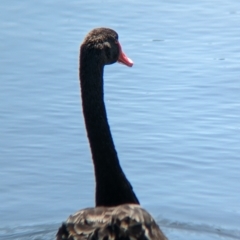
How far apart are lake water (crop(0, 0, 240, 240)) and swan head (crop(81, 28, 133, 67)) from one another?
1161 millimetres

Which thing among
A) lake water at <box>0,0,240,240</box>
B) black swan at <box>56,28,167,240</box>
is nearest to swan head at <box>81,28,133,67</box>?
black swan at <box>56,28,167,240</box>

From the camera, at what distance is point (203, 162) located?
8.61 metres

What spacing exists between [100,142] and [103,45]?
60cm

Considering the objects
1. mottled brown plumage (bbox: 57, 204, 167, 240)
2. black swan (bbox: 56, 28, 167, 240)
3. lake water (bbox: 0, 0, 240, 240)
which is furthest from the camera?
lake water (bbox: 0, 0, 240, 240)

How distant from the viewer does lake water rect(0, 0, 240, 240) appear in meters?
8.02

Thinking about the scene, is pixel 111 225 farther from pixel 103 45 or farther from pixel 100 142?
pixel 103 45

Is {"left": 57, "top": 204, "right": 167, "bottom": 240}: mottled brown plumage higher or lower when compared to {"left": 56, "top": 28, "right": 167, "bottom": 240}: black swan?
lower

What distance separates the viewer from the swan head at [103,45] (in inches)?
281

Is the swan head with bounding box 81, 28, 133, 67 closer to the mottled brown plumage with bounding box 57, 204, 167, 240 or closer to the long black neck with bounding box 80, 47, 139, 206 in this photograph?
the long black neck with bounding box 80, 47, 139, 206

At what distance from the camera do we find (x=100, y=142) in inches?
285

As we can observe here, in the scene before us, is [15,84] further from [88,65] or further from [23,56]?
[88,65]

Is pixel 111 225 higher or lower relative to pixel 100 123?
lower

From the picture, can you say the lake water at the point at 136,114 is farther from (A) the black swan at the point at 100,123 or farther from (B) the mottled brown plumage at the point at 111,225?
(B) the mottled brown plumage at the point at 111,225

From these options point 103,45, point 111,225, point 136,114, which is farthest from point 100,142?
point 136,114
